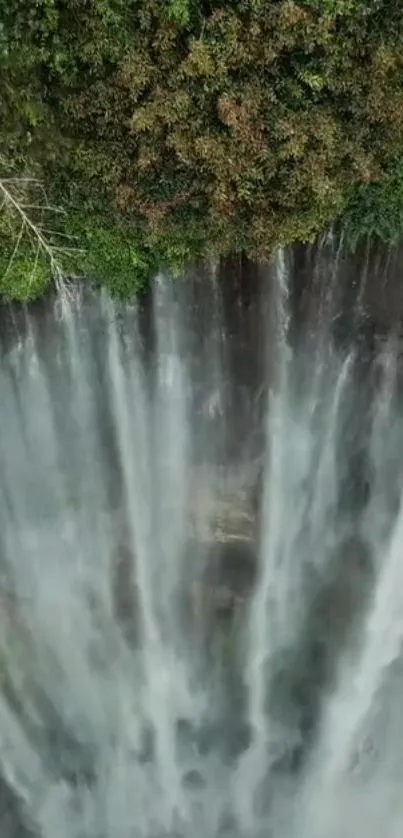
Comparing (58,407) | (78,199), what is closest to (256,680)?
(58,407)

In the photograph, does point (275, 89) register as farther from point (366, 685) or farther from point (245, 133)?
point (366, 685)

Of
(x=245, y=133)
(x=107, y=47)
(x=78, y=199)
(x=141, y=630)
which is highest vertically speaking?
(x=107, y=47)

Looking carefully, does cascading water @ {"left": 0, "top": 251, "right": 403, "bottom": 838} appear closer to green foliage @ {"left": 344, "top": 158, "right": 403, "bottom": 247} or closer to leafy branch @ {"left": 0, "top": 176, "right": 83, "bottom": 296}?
green foliage @ {"left": 344, "top": 158, "right": 403, "bottom": 247}

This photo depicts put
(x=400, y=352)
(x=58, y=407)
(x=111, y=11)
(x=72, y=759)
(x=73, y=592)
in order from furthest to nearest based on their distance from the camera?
(x=72, y=759), (x=73, y=592), (x=58, y=407), (x=400, y=352), (x=111, y=11)

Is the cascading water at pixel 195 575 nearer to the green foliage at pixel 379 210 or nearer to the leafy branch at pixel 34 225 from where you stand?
the green foliage at pixel 379 210

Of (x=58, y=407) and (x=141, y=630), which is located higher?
(x=58, y=407)

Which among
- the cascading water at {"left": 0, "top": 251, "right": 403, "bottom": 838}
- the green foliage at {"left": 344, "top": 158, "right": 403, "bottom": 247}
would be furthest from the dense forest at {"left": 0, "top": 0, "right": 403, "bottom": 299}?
the cascading water at {"left": 0, "top": 251, "right": 403, "bottom": 838}

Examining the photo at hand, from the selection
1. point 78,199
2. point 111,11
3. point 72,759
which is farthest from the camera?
point 72,759
